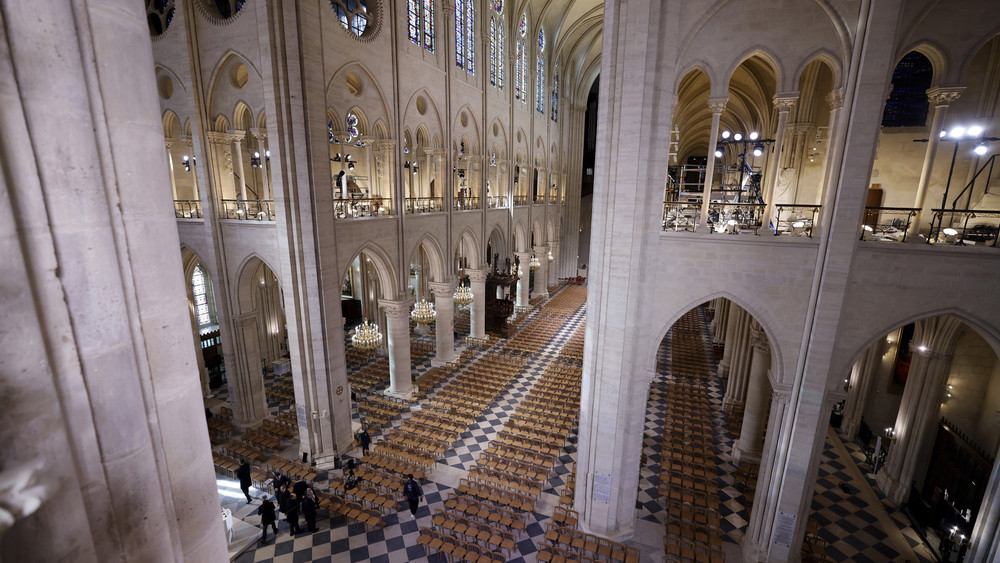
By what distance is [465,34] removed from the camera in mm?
17391

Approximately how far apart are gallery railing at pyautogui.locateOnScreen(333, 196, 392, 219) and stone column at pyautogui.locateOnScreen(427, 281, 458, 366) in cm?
421

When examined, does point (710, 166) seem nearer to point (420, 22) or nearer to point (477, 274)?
point (420, 22)

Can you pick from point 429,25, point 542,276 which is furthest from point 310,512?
point 542,276

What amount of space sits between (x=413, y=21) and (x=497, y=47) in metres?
7.53

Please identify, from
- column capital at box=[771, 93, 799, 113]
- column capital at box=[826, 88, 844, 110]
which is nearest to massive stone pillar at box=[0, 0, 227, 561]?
column capital at box=[771, 93, 799, 113]

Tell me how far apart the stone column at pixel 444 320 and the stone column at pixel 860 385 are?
47.3 ft

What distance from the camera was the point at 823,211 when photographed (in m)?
7.25

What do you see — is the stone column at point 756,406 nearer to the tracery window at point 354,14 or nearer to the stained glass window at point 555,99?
the tracery window at point 354,14

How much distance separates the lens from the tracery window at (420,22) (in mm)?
14133

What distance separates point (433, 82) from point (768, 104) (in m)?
13.0

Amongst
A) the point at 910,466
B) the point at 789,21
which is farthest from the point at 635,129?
the point at 910,466

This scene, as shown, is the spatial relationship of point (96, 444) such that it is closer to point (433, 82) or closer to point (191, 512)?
point (191, 512)

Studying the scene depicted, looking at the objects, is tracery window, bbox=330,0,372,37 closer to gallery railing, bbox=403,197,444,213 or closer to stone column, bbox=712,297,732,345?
gallery railing, bbox=403,197,444,213

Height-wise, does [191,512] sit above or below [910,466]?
above
